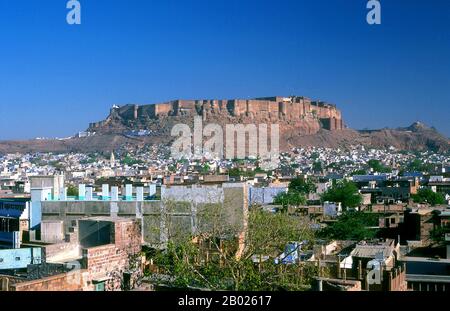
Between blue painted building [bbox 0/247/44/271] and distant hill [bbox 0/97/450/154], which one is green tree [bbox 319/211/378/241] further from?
distant hill [bbox 0/97/450/154]

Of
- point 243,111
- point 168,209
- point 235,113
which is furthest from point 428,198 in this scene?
point 243,111

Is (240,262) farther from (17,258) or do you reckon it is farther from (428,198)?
(428,198)

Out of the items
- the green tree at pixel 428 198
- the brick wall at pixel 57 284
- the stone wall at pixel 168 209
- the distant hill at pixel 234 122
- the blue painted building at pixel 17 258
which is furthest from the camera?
the distant hill at pixel 234 122

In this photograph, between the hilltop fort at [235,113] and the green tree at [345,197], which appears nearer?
the green tree at [345,197]

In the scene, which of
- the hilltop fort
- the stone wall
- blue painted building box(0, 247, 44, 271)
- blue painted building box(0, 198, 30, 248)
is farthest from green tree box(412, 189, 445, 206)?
the hilltop fort

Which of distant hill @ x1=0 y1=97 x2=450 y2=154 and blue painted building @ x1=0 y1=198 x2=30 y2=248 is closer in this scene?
blue painted building @ x1=0 y1=198 x2=30 y2=248

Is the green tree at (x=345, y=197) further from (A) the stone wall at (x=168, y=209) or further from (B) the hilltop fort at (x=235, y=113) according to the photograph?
(B) the hilltop fort at (x=235, y=113)

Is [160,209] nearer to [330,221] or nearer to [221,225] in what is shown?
[221,225]

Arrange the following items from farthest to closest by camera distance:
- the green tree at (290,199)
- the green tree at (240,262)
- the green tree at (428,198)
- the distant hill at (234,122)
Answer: the distant hill at (234,122) < the green tree at (428,198) < the green tree at (290,199) < the green tree at (240,262)

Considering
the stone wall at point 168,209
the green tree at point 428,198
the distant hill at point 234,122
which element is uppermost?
the distant hill at point 234,122

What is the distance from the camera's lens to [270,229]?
28.6 ft

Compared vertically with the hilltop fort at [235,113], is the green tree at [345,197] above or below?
below

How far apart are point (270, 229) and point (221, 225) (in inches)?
28.7

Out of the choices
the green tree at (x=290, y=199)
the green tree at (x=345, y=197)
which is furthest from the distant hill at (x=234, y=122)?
the green tree at (x=290, y=199)
